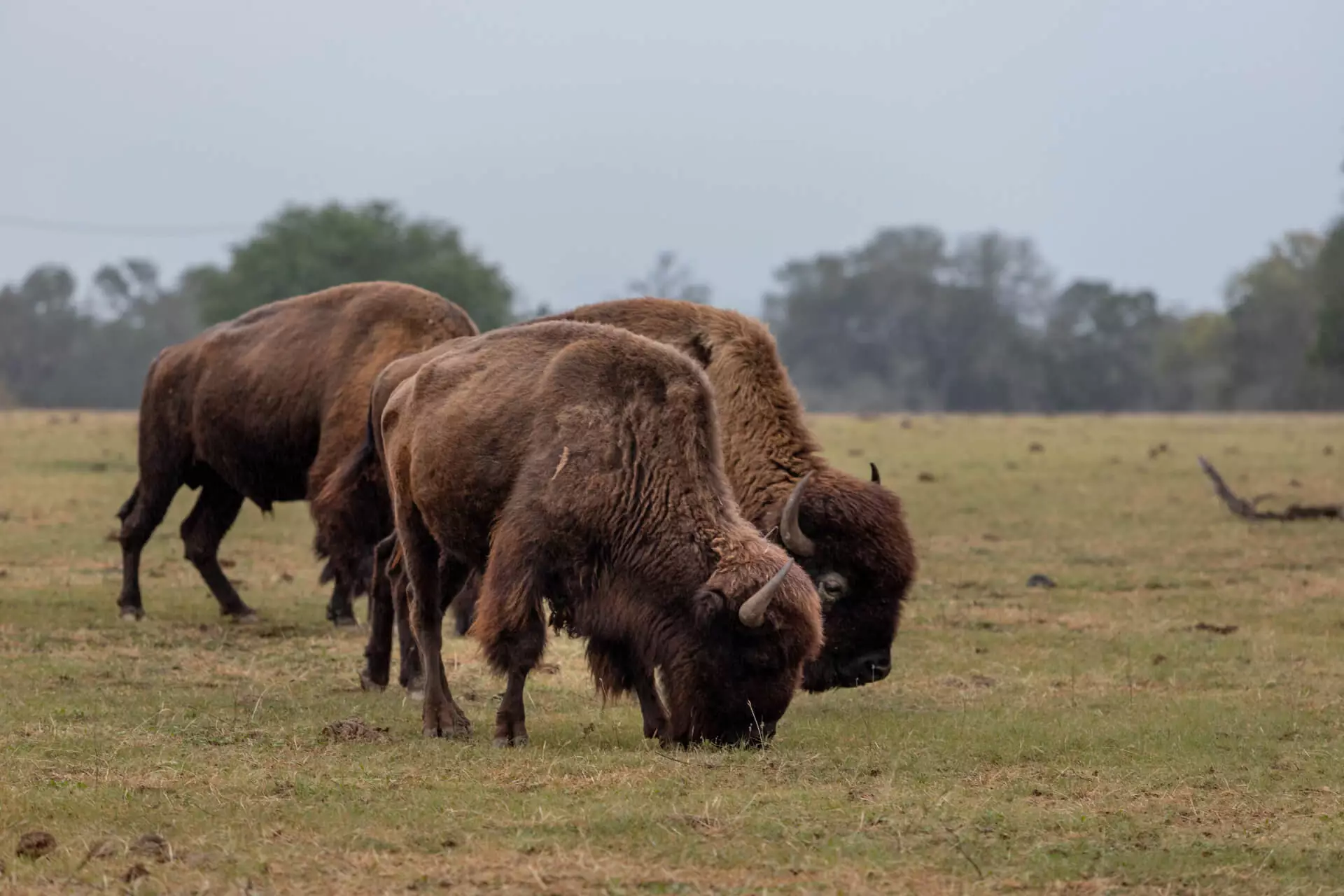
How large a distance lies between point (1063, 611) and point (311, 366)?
19.1ft

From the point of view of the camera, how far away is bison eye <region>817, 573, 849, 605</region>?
897cm

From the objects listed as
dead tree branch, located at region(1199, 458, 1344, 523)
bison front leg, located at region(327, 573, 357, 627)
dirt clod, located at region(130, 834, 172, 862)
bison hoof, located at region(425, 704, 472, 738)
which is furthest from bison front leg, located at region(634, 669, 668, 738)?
dead tree branch, located at region(1199, 458, 1344, 523)

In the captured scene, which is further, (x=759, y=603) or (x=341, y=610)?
(x=341, y=610)

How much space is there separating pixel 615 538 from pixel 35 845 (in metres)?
2.72

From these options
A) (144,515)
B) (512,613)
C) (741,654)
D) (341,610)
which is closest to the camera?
(741,654)

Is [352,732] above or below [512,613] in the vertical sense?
below

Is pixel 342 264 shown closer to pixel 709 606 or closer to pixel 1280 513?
pixel 1280 513

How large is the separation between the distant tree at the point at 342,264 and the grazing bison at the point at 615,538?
53350 millimetres

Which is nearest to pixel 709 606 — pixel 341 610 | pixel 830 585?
pixel 830 585

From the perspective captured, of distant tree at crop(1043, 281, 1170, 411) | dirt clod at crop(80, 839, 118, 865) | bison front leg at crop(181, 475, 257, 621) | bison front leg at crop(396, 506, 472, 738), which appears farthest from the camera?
distant tree at crop(1043, 281, 1170, 411)

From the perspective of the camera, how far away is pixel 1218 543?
1725 cm

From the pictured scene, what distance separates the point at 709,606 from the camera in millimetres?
7074

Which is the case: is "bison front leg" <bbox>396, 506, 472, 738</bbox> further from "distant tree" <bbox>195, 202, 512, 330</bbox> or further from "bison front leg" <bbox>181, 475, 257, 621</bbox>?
"distant tree" <bbox>195, 202, 512, 330</bbox>

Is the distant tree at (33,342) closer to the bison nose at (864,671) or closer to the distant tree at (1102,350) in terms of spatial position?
the distant tree at (1102,350)
